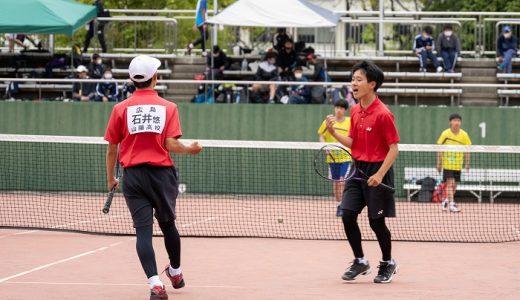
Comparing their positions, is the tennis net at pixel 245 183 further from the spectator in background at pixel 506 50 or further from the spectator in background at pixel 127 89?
the spectator in background at pixel 506 50

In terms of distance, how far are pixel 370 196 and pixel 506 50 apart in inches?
618

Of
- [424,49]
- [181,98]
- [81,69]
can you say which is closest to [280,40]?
[181,98]

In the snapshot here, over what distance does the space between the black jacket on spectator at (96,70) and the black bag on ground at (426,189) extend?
7457 millimetres

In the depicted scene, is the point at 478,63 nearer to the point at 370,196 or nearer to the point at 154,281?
the point at 370,196

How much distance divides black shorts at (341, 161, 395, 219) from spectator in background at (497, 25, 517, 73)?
50.2 ft

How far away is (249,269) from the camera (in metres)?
11.0

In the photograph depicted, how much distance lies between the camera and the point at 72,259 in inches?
458

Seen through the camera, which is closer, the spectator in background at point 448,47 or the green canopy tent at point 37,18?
the green canopy tent at point 37,18

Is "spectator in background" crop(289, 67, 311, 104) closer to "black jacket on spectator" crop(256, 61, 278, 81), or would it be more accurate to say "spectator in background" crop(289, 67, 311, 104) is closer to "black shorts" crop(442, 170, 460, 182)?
"black jacket on spectator" crop(256, 61, 278, 81)

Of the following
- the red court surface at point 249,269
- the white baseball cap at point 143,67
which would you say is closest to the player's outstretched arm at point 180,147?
the white baseball cap at point 143,67

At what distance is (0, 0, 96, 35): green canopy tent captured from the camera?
76.3 ft

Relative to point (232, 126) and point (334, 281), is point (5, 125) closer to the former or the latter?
point (232, 126)

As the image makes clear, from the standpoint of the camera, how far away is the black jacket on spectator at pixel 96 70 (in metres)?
24.3

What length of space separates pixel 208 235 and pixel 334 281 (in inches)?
172
